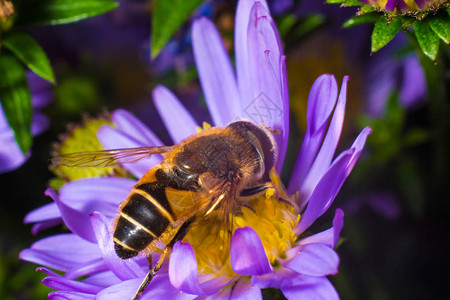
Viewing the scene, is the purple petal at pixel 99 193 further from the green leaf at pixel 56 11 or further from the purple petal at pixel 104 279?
the green leaf at pixel 56 11

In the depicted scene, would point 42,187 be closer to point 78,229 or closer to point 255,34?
point 78,229

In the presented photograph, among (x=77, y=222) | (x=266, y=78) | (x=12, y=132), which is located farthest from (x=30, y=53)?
(x=266, y=78)

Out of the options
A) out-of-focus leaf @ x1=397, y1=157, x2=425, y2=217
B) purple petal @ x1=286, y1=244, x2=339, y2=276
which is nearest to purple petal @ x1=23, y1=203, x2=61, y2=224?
purple petal @ x1=286, y1=244, x2=339, y2=276

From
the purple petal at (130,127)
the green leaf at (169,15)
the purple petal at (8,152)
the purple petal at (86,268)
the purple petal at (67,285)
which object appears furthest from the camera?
the purple petal at (8,152)

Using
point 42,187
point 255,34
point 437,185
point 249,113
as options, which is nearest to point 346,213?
point 437,185

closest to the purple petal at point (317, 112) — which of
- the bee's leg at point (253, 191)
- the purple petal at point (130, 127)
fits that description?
the bee's leg at point (253, 191)

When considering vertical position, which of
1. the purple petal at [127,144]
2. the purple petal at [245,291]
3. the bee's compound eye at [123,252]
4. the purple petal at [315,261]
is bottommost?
the purple petal at [245,291]

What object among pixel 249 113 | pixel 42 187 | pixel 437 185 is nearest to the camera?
pixel 249 113
